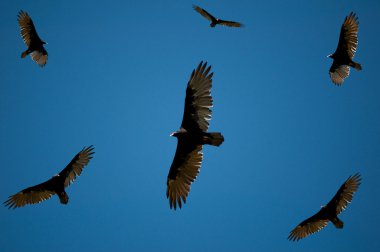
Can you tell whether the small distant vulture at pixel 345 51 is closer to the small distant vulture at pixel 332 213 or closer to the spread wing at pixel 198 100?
the small distant vulture at pixel 332 213

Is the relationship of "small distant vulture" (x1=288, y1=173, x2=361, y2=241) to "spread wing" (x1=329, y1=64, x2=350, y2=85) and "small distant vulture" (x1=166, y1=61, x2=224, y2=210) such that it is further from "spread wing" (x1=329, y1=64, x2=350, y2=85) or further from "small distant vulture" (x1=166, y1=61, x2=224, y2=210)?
"small distant vulture" (x1=166, y1=61, x2=224, y2=210)

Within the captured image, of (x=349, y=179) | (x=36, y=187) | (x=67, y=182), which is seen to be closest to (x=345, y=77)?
(x=349, y=179)

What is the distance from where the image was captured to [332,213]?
15.5m

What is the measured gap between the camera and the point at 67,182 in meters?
15.0

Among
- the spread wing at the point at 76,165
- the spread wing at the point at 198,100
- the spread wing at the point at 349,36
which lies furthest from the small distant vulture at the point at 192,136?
the spread wing at the point at 349,36

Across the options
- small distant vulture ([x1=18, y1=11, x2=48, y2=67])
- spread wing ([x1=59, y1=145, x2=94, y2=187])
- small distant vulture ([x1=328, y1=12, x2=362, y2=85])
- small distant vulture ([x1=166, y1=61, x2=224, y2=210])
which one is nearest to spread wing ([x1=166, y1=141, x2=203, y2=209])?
small distant vulture ([x1=166, y1=61, x2=224, y2=210])

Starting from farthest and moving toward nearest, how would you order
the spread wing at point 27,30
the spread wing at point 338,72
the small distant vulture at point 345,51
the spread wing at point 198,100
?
1. the spread wing at point 27,30
2. the spread wing at point 338,72
3. the small distant vulture at point 345,51
4. the spread wing at point 198,100

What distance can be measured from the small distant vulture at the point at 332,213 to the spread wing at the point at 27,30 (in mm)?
12850

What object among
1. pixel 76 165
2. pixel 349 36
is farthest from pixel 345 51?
pixel 76 165

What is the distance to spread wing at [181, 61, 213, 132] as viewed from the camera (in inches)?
448

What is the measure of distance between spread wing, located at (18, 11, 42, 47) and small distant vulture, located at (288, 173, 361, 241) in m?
12.8

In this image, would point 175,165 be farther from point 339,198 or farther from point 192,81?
point 339,198

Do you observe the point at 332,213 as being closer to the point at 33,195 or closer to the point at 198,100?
the point at 198,100

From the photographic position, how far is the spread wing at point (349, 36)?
53.8ft
